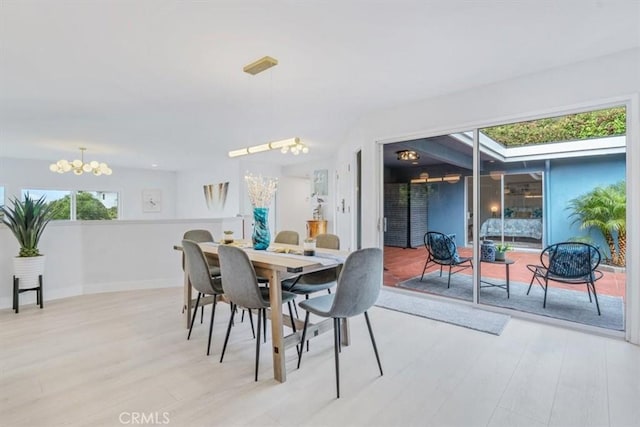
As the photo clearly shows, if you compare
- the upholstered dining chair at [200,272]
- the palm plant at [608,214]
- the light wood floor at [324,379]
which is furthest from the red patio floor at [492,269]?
the upholstered dining chair at [200,272]

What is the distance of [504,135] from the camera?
3482 millimetres

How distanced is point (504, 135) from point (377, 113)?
1.55 metres

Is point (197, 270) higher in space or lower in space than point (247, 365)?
higher

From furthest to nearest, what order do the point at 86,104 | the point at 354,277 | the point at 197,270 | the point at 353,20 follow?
the point at 86,104 → the point at 197,270 → the point at 353,20 → the point at 354,277

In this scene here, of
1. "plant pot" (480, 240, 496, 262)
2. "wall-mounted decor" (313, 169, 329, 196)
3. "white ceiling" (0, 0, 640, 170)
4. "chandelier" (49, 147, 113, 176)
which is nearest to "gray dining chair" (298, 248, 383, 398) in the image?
"white ceiling" (0, 0, 640, 170)

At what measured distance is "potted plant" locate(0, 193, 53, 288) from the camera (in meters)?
3.53

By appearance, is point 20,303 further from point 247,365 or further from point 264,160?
point 264,160

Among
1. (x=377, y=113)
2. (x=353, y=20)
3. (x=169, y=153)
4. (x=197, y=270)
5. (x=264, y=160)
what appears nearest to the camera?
(x=353, y=20)

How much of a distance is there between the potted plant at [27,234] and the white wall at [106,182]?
531 cm

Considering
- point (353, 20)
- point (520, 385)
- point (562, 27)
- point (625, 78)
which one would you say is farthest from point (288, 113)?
point (520, 385)

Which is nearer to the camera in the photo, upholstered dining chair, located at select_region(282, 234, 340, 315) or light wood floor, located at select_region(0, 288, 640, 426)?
light wood floor, located at select_region(0, 288, 640, 426)

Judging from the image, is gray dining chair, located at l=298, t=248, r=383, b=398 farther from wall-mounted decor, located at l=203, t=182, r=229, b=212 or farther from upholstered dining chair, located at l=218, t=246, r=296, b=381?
wall-mounted decor, located at l=203, t=182, r=229, b=212

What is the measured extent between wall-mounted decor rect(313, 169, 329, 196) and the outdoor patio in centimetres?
346

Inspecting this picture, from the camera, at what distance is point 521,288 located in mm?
3838
